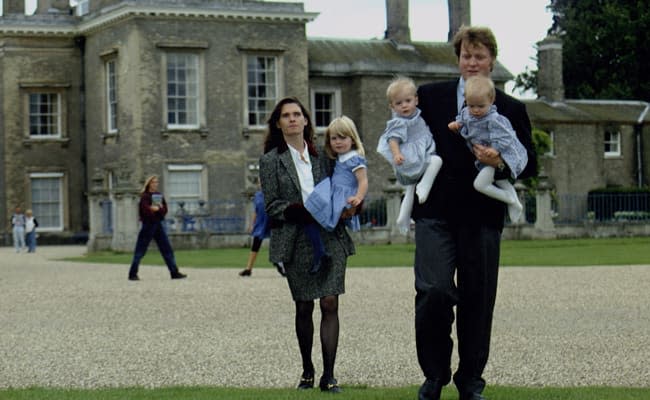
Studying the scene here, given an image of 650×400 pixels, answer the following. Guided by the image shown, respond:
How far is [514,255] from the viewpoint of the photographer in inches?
1149

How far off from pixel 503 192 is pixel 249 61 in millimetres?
37686

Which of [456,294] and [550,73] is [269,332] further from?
[550,73]

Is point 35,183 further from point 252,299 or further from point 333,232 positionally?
point 333,232

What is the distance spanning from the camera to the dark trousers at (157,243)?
22.8 meters

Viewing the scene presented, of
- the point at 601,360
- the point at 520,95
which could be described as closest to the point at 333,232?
the point at 601,360

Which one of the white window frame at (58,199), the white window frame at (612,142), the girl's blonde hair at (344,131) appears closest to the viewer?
the girl's blonde hair at (344,131)

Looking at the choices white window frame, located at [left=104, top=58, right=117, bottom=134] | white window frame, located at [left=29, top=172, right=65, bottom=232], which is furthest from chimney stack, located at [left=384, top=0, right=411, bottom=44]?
white window frame, located at [left=29, top=172, right=65, bottom=232]

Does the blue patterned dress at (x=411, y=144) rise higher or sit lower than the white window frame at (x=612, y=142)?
lower

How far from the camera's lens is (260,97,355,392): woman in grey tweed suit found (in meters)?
9.31

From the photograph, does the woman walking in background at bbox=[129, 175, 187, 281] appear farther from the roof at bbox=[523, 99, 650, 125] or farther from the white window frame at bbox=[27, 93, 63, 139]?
the roof at bbox=[523, 99, 650, 125]

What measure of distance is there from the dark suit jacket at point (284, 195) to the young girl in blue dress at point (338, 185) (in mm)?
86

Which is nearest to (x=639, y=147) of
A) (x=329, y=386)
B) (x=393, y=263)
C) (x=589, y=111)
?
(x=589, y=111)

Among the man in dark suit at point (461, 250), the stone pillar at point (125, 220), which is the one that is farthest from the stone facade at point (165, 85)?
the man in dark suit at point (461, 250)

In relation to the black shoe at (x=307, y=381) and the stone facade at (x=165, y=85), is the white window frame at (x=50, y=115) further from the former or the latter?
the black shoe at (x=307, y=381)
